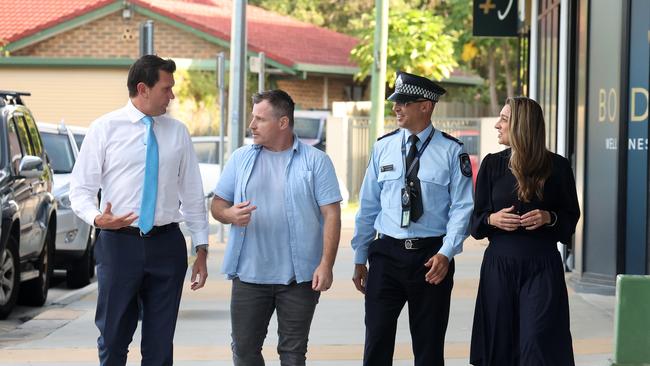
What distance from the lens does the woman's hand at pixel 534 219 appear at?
264 inches

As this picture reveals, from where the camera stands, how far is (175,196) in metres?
6.96

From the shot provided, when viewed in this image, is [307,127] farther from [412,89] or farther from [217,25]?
[412,89]

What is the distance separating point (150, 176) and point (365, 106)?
2823 cm

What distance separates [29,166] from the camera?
11.9m

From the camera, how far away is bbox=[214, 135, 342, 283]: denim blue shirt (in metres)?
6.88

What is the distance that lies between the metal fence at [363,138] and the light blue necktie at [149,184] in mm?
22863

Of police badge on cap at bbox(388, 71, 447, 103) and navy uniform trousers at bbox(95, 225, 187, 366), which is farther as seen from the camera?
police badge on cap at bbox(388, 71, 447, 103)

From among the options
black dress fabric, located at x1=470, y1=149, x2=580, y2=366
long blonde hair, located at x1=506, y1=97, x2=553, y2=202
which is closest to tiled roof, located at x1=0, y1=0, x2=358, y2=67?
black dress fabric, located at x1=470, y1=149, x2=580, y2=366

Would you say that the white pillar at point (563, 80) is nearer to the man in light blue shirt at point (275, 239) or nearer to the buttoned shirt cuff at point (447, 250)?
the buttoned shirt cuff at point (447, 250)

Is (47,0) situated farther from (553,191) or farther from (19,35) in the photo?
(553,191)

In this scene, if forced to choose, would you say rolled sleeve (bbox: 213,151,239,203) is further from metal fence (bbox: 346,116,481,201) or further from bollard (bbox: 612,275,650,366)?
metal fence (bbox: 346,116,481,201)

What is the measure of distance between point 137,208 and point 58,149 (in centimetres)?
992

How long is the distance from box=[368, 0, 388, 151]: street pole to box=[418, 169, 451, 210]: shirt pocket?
21.3 m

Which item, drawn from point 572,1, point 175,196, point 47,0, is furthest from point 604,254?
point 47,0
